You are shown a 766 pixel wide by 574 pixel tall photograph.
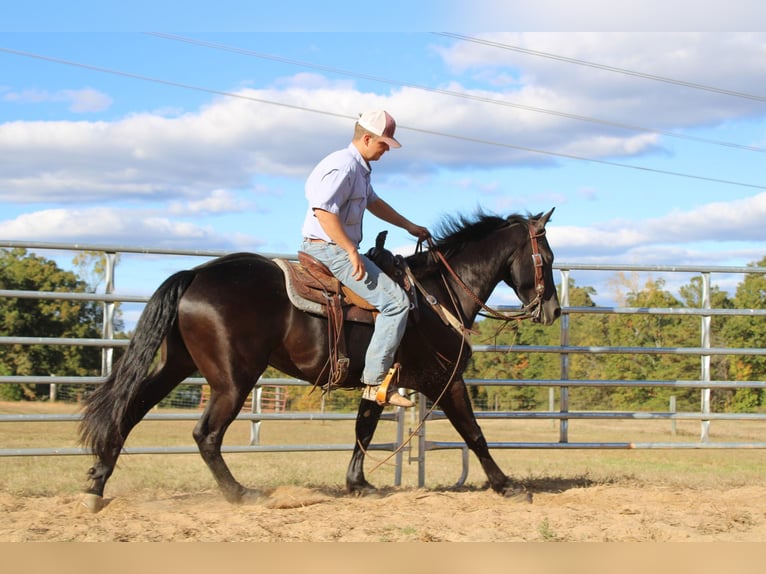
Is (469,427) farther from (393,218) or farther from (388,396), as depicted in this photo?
(393,218)

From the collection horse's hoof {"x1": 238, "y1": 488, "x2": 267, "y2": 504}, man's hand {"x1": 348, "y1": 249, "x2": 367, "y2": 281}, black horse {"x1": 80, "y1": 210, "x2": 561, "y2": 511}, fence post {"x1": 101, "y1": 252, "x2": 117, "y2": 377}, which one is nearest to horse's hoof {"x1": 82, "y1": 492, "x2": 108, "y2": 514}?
black horse {"x1": 80, "y1": 210, "x2": 561, "y2": 511}

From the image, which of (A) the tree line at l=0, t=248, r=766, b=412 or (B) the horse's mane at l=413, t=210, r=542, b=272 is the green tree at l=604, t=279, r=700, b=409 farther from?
(B) the horse's mane at l=413, t=210, r=542, b=272

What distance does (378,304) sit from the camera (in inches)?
233

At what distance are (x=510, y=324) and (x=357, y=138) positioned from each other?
2.18m

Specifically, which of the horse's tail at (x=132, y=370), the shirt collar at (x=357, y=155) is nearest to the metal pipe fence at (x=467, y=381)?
the horse's tail at (x=132, y=370)

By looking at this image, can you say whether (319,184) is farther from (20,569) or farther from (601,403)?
(601,403)

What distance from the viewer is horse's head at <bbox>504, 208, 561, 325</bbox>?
22.1ft

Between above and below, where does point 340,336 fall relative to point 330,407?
above

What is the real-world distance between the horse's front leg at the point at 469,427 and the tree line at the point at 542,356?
1402cm

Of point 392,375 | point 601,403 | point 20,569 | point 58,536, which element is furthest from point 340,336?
point 601,403

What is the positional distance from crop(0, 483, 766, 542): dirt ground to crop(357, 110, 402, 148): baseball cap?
8.34ft

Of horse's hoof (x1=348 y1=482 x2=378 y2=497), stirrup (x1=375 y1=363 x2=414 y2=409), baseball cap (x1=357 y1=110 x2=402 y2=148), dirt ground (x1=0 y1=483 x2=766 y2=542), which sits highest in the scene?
Answer: baseball cap (x1=357 y1=110 x2=402 y2=148)

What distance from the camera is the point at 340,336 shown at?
19.6 feet

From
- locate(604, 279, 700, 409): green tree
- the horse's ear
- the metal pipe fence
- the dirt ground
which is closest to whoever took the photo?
the dirt ground
